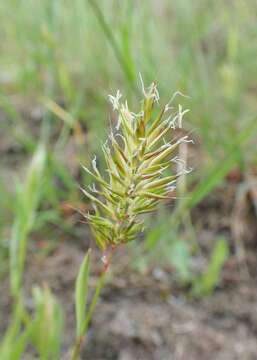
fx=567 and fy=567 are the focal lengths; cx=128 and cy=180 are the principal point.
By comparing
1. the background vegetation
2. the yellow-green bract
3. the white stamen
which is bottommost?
the background vegetation

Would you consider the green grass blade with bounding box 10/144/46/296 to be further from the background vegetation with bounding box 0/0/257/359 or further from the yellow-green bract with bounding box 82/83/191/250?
the yellow-green bract with bounding box 82/83/191/250

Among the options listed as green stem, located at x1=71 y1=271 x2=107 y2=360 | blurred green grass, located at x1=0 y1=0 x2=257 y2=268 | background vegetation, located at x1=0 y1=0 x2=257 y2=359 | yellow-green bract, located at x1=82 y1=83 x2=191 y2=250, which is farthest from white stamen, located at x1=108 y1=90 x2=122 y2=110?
blurred green grass, located at x1=0 y1=0 x2=257 y2=268

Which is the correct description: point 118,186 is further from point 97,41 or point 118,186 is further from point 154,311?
point 97,41

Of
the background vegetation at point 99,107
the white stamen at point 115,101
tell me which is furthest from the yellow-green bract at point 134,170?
the background vegetation at point 99,107

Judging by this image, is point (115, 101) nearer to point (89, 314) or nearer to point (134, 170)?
point (134, 170)

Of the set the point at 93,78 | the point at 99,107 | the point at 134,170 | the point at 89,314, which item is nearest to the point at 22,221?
the point at 89,314

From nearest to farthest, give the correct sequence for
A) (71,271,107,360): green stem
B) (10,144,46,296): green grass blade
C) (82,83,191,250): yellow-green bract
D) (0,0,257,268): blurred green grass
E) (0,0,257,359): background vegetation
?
1. (82,83,191,250): yellow-green bract
2. (71,271,107,360): green stem
3. (10,144,46,296): green grass blade
4. (0,0,257,359): background vegetation
5. (0,0,257,268): blurred green grass

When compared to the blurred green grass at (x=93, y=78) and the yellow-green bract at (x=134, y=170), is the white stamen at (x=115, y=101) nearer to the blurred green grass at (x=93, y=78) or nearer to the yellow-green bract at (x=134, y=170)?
the yellow-green bract at (x=134, y=170)

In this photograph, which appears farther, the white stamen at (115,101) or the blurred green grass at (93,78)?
the blurred green grass at (93,78)
